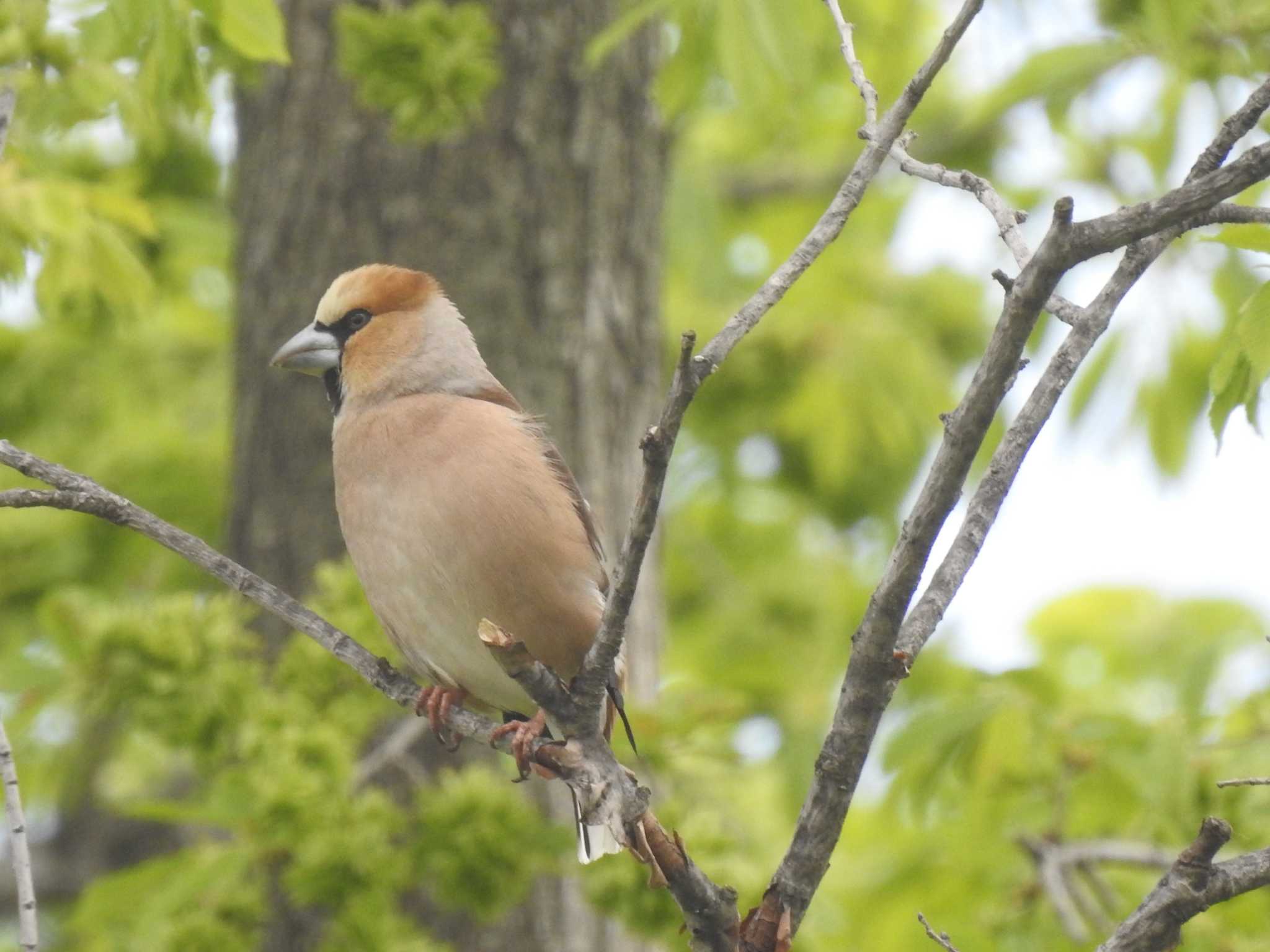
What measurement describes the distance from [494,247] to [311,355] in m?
1.05

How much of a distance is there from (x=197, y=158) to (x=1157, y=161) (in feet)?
17.0

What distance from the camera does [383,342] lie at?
4.77 meters

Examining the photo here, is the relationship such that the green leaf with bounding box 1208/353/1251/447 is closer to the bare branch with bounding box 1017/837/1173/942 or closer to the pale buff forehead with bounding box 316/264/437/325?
the bare branch with bounding box 1017/837/1173/942

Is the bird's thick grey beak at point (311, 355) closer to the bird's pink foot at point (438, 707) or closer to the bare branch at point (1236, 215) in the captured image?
the bird's pink foot at point (438, 707)

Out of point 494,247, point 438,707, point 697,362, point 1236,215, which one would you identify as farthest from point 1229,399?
point 494,247

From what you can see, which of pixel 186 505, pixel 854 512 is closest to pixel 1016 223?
pixel 186 505

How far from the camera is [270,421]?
569 centimetres

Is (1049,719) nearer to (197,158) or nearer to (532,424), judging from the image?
(532,424)

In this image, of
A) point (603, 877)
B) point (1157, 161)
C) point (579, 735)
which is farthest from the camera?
point (1157, 161)

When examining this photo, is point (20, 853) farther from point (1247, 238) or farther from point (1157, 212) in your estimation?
point (1247, 238)

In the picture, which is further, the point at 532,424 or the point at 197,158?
the point at 197,158

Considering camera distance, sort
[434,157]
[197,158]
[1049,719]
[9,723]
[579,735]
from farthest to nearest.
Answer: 1. [197,158]
2. [434,157]
3. [1049,719]
4. [9,723]
5. [579,735]

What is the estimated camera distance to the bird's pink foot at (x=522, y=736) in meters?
3.25

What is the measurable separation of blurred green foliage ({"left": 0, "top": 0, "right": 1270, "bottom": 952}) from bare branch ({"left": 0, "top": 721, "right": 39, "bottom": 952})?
1.67 m
